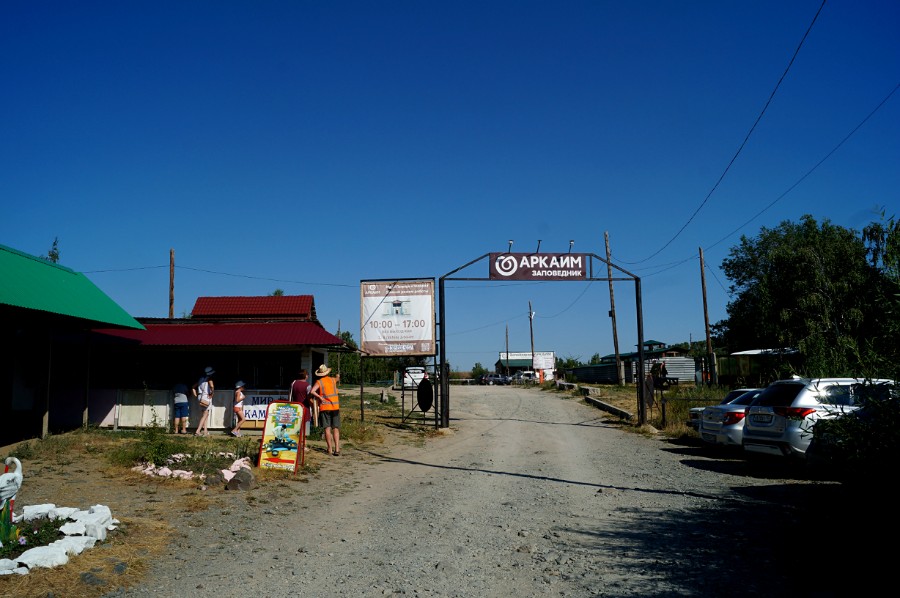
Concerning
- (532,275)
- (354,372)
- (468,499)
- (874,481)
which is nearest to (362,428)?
(532,275)

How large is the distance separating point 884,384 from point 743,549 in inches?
89.1

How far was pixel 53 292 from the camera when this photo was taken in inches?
607

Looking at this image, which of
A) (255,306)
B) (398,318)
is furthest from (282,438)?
(255,306)

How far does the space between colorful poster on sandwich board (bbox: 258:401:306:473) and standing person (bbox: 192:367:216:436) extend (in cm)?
650

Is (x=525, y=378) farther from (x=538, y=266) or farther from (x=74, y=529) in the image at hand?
(x=74, y=529)

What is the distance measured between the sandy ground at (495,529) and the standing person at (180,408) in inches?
241

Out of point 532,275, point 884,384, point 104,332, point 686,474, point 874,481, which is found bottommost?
point 686,474

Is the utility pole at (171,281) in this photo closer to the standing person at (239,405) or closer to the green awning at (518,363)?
the standing person at (239,405)

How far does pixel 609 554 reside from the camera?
22.8 feet

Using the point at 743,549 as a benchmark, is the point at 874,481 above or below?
above

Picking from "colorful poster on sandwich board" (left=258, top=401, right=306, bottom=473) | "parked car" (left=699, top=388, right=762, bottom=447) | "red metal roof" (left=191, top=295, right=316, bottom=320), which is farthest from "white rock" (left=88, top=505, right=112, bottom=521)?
"red metal roof" (left=191, top=295, right=316, bottom=320)

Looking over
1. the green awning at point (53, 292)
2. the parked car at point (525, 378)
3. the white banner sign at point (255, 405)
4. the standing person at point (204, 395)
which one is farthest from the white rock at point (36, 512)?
the parked car at point (525, 378)

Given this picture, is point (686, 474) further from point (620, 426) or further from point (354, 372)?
point (354, 372)

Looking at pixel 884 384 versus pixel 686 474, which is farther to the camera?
pixel 686 474
